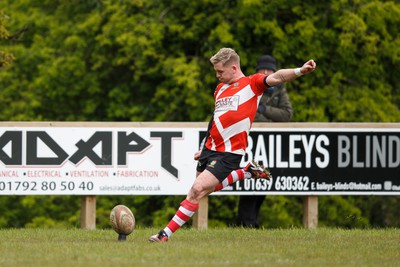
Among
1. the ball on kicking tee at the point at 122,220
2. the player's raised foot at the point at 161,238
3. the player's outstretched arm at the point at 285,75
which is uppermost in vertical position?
the player's outstretched arm at the point at 285,75

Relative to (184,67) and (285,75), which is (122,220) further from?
(184,67)

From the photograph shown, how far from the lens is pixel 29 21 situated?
2852 centimetres

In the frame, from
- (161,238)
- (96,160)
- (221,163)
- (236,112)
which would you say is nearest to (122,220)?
(161,238)

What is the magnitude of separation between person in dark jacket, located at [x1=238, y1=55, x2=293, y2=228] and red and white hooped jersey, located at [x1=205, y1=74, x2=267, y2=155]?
363 centimetres

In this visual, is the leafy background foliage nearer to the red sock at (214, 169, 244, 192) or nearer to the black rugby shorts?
the red sock at (214, 169, 244, 192)

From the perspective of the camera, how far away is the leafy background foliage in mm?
25562

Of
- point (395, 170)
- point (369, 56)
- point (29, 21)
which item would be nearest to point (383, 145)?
point (395, 170)

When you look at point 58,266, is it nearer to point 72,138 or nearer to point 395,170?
point 72,138

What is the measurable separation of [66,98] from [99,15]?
8.71ft

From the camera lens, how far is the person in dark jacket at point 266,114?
15.5 meters

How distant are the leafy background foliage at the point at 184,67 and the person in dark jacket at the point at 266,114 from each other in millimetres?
8609

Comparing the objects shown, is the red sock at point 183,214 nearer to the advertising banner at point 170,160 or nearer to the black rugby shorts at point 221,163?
the black rugby shorts at point 221,163

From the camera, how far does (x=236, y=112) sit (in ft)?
38.6

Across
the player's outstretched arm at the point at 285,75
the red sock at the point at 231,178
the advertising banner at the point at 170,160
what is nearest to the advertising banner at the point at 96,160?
the advertising banner at the point at 170,160
